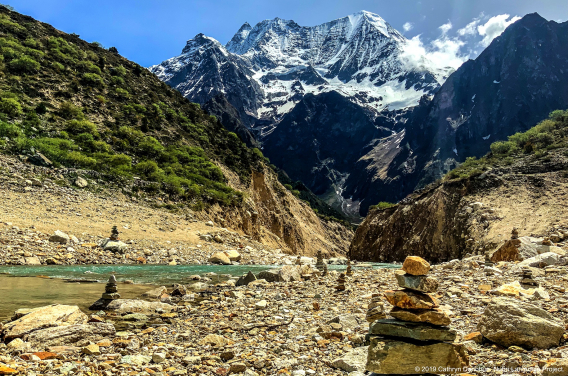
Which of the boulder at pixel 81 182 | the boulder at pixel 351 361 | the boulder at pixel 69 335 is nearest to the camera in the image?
the boulder at pixel 351 361

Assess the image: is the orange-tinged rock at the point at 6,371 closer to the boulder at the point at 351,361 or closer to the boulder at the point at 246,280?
the boulder at the point at 351,361

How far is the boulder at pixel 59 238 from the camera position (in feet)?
66.3

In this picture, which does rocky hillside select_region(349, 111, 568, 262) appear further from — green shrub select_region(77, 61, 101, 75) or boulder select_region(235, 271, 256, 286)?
green shrub select_region(77, 61, 101, 75)

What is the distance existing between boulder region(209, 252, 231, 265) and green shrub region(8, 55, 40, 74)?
37549 millimetres

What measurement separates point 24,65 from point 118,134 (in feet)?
48.8

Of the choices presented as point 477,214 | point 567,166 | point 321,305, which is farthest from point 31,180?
point 567,166

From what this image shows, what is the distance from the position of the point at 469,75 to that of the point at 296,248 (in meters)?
190

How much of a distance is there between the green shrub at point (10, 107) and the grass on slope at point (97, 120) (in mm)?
81

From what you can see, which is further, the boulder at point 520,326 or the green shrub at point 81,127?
the green shrub at point 81,127

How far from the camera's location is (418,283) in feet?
16.8

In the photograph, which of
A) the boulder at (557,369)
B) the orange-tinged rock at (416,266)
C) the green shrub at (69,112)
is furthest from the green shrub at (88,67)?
the boulder at (557,369)

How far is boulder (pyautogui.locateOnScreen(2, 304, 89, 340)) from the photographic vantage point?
623cm

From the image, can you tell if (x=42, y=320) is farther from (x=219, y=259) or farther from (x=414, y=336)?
(x=219, y=259)

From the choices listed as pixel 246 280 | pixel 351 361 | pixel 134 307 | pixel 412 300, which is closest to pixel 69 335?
pixel 134 307
